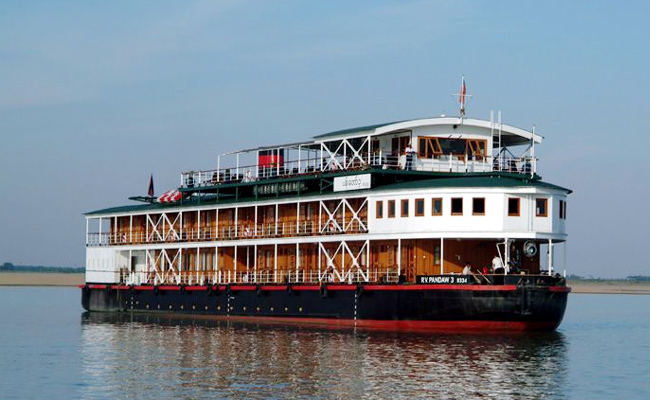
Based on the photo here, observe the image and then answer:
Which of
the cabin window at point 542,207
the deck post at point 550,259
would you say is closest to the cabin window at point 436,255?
the cabin window at point 542,207

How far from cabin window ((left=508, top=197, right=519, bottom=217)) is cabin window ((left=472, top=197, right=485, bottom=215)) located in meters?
1.10

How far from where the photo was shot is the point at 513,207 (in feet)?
158

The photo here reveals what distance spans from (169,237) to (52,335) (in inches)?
597

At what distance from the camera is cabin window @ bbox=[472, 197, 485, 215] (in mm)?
47875

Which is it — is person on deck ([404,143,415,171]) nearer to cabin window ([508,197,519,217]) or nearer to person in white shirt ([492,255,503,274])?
cabin window ([508,197,519,217])

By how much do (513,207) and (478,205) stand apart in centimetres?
146

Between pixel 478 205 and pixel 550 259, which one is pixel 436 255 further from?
pixel 550 259

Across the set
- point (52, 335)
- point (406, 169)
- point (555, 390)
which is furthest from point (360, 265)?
point (555, 390)

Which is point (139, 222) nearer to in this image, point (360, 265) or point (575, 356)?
point (360, 265)

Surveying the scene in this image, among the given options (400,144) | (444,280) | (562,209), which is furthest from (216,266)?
(562,209)

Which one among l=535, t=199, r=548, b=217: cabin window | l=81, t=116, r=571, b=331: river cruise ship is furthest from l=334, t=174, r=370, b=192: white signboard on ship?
l=535, t=199, r=548, b=217: cabin window

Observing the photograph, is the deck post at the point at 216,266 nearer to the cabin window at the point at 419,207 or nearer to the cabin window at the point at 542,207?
the cabin window at the point at 419,207

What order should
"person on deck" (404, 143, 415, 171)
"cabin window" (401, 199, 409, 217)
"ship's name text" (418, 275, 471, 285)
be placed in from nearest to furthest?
"ship's name text" (418, 275, 471, 285) < "cabin window" (401, 199, 409, 217) < "person on deck" (404, 143, 415, 171)

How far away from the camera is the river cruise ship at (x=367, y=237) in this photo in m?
47.7
